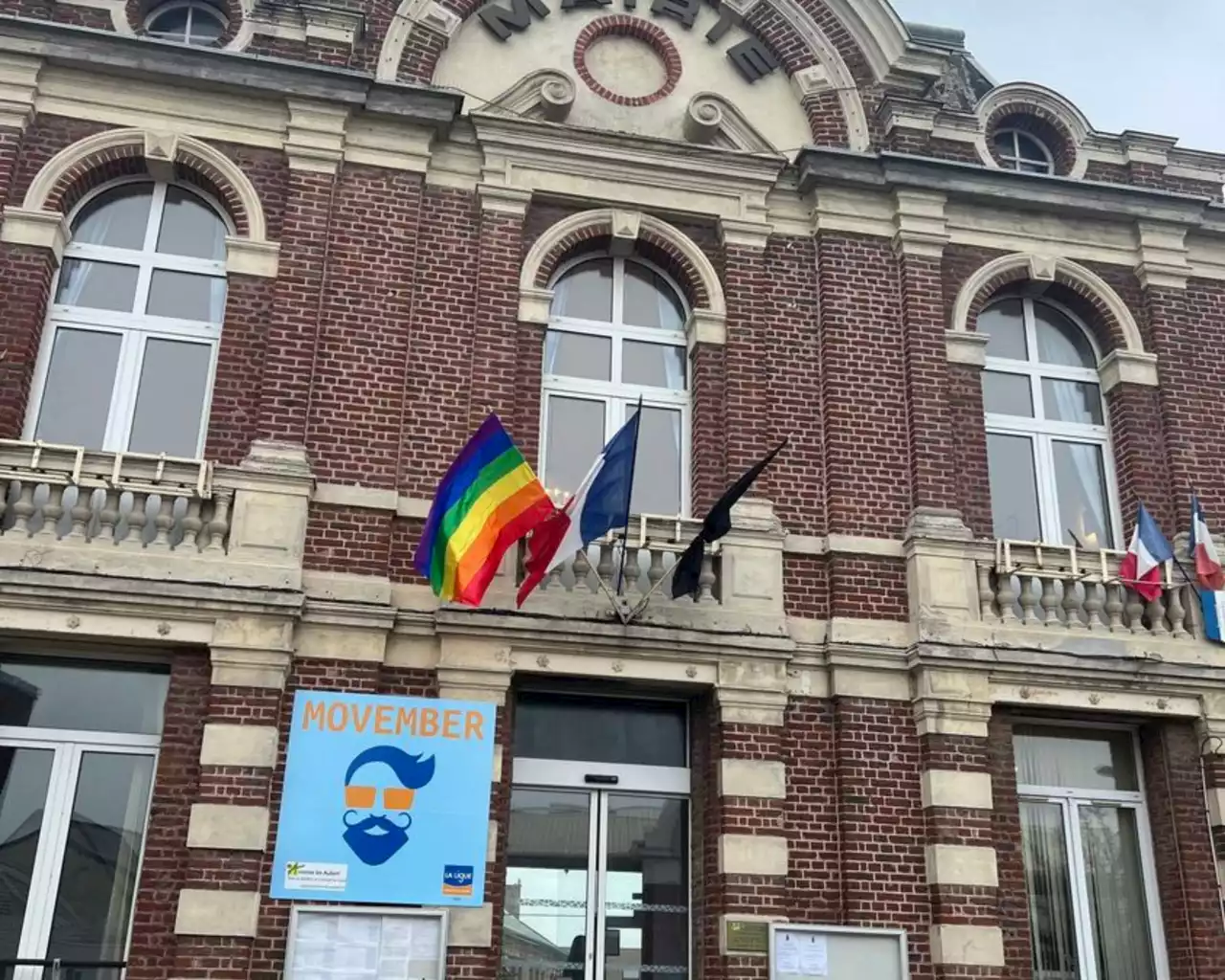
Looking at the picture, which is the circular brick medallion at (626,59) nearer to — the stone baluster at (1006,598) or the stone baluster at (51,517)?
the stone baluster at (1006,598)

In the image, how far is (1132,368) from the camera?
38.3 ft

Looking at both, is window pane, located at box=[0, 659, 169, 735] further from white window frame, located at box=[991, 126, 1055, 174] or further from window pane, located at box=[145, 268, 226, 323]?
white window frame, located at box=[991, 126, 1055, 174]

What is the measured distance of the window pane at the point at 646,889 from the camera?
9.47 meters

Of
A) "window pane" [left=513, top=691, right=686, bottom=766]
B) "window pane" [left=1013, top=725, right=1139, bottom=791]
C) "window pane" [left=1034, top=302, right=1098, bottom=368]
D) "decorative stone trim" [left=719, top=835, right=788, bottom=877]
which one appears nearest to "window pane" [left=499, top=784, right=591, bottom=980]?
"window pane" [left=513, top=691, right=686, bottom=766]

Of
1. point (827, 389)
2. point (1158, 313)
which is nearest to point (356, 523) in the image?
point (827, 389)

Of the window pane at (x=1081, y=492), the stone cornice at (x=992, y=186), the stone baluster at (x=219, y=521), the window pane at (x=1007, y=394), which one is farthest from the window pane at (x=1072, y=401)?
the stone baluster at (x=219, y=521)

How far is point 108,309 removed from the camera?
403 inches

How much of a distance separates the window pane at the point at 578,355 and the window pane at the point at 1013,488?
356 centimetres

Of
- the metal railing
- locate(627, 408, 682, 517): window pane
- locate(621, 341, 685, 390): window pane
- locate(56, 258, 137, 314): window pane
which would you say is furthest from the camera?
locate(621, 341, 685, 390): window pane

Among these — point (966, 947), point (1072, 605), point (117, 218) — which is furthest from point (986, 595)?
point (117, 218)

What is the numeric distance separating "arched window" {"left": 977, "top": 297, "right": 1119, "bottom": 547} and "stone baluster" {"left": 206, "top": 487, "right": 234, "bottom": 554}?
6.46 m

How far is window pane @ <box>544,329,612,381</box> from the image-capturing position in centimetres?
1098

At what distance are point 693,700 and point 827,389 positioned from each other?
295 cm

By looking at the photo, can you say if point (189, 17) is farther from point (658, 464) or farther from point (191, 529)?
point (658, 464)
